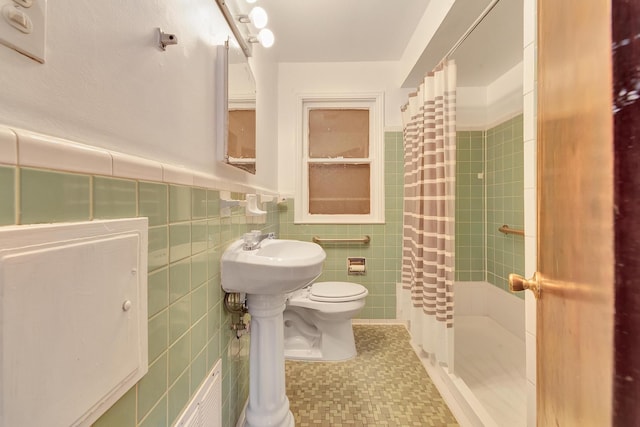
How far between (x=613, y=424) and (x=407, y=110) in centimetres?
203

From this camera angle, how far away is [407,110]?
6.66ft

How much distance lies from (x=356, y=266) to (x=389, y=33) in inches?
71.2

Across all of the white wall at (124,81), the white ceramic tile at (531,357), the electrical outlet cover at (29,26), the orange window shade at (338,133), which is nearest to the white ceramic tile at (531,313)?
the white ceramic tile at (531,357)

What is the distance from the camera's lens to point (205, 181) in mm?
857

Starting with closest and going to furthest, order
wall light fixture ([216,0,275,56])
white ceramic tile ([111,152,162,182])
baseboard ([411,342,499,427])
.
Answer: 1. white ceramic tile ([111,152,162,182])
2. wall light fixture ([216,0,275,56])
3. baseboard ([411,342,499,427])

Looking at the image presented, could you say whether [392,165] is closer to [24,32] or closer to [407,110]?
[407,110]

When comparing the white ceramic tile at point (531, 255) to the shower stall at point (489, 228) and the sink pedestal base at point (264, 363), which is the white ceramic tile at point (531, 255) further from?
the sink pedestal base at point (264, 363)

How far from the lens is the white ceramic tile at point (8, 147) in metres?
0.32

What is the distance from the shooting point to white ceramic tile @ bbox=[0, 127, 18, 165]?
318 millimetres

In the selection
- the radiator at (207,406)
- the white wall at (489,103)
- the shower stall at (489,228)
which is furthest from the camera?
the white wall at (489,103)

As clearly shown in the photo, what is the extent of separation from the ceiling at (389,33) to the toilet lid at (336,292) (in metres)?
1.67

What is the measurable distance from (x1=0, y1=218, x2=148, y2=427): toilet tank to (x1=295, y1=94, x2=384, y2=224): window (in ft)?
6.10

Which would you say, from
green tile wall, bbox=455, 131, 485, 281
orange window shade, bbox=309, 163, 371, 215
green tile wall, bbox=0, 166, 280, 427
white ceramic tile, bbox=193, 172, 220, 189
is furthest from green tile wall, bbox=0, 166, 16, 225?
green tile wall, bbox=455, 131, 485, 281

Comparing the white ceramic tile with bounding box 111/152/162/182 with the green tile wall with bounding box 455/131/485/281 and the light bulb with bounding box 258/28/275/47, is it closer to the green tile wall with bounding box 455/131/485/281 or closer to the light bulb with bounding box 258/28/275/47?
the light bulb with bounding box 258/28/275/47
